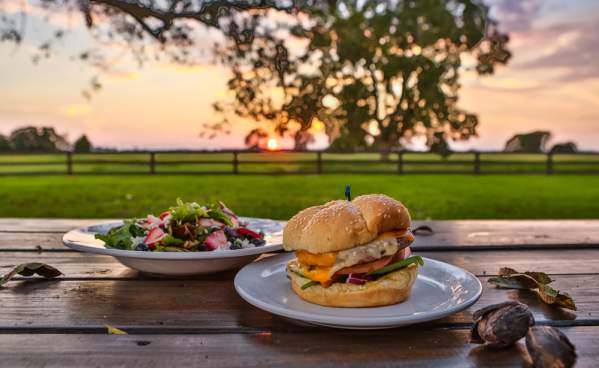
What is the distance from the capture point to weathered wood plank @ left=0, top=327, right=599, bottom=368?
1232 millimetres

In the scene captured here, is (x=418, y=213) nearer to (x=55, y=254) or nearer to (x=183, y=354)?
(x=55, y=254)

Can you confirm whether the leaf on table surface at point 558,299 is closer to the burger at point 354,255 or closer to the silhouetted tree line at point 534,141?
the burger at point 354,255

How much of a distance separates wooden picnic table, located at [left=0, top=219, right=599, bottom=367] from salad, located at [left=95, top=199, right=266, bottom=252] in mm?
122

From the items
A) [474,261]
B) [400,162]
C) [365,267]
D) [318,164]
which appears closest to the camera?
[365,267]

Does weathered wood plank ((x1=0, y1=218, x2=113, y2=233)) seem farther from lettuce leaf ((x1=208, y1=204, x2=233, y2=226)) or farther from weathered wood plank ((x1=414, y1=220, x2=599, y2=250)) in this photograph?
weathered wood plank ((x1=414, y1=220, x2=599, y2=250))

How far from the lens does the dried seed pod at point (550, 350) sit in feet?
3.74

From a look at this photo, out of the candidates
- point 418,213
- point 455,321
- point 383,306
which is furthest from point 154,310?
point 418,213

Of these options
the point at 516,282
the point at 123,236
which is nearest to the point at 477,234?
the point at 516,282

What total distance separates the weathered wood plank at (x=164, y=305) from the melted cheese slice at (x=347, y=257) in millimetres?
216

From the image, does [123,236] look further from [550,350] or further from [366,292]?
[550,350]

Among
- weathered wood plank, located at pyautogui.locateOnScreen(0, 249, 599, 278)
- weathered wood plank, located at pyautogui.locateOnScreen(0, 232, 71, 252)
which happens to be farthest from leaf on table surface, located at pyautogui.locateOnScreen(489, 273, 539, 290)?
weathered wood plank, located at pyautogui.locateOnScreen(0, 232, 71, 252)

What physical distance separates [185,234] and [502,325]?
1182mm

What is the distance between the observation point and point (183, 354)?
1.27 metres

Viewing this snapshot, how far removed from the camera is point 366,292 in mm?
1594
